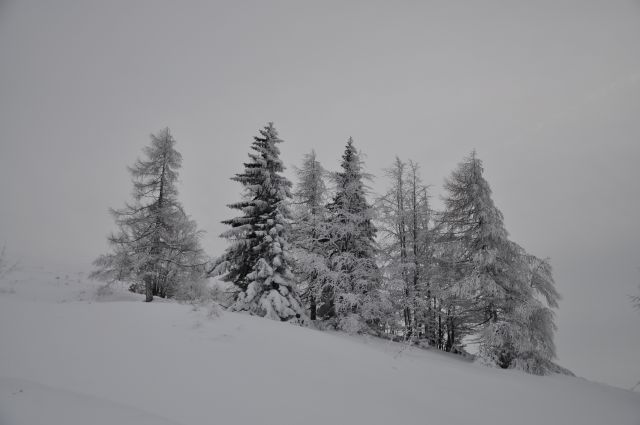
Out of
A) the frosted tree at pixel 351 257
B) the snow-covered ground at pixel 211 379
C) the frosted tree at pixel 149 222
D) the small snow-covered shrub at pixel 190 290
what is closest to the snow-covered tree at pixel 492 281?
the snow-covered ground at pixel 211 379

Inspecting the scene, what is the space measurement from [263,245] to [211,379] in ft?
31.6

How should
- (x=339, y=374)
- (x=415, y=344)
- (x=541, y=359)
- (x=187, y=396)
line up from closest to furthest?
(x=187, y=396) < (x=339, y=374) < (x=541, y=359) < (x=415, y=344)

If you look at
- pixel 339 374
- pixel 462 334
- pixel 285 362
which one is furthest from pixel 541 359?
pixel 285 362

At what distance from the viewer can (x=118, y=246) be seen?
60.4 feet

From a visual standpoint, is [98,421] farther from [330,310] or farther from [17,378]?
[330,310]

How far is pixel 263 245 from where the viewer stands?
13.9 meters

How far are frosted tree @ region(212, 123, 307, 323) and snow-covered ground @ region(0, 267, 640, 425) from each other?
5.33 meters

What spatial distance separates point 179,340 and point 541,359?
14634mm

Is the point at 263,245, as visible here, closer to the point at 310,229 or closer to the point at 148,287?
the point at 310,229

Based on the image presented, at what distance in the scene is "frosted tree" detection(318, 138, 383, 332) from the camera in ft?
45.4

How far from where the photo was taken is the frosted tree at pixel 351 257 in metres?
13.8

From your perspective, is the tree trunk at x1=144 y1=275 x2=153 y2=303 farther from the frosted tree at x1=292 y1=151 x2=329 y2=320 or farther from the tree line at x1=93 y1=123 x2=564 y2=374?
the frosted tree at x1=292 y1=151 x2=329 y2=320

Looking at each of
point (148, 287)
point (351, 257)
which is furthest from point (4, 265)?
point (351, 257)

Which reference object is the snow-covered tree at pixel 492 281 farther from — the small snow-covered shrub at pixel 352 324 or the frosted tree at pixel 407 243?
the small snow-covered shrub at pixel 352 324
